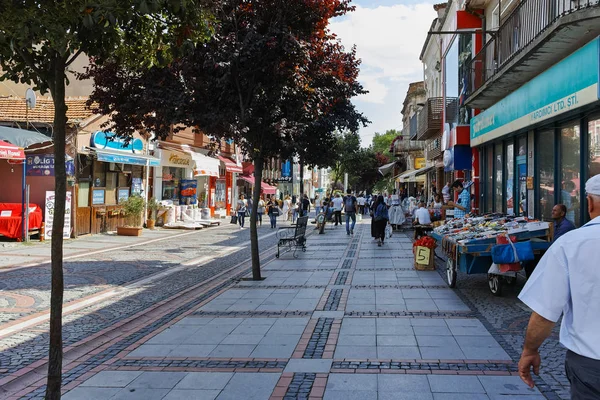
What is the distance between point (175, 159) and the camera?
1008 inches

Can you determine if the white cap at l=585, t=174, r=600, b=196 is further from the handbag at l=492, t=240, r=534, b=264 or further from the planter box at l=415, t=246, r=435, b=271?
the planter box at l=415, t=246, r=435, b=271

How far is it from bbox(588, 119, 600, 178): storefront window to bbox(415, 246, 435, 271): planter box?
12.1ft

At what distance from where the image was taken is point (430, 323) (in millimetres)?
7160

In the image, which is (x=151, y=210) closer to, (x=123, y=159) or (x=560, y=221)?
(x=123, y=159)

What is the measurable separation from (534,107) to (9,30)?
935 cm

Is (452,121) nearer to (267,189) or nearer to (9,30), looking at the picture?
(9,30)

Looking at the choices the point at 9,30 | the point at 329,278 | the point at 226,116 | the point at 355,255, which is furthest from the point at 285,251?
the point at 9,30

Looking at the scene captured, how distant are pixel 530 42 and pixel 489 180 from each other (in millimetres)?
7890

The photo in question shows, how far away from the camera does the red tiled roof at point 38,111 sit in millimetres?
18328

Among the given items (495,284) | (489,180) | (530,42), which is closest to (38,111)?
(489,180)

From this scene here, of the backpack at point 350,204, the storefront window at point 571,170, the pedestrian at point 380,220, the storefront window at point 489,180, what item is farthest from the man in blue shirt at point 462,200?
the storefront window at point 571,170

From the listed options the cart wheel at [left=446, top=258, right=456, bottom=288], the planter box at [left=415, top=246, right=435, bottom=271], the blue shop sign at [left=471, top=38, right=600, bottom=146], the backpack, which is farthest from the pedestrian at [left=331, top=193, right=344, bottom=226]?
the cart wheel at [left=446, top=258, right=456, bottom=288]

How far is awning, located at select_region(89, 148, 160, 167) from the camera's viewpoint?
18925 millimetres

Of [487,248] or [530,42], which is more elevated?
[530,42]
